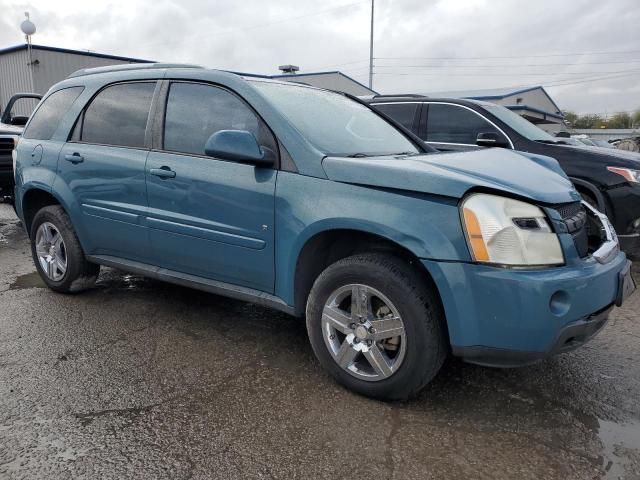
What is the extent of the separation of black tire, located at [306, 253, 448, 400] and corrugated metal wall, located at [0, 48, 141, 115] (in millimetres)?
20745

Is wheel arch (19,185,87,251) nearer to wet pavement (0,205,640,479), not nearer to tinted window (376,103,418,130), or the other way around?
wet pavement (0,205,640,479)

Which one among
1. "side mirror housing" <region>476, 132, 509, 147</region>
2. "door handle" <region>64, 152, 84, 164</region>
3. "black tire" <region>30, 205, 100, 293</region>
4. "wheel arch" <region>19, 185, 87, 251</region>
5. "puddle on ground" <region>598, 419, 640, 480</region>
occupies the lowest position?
"puddle on ground" <region>598, 419, 640, 480</region>

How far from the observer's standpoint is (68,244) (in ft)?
14.2

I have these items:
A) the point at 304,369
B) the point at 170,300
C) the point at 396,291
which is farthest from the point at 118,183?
the point at 396,291

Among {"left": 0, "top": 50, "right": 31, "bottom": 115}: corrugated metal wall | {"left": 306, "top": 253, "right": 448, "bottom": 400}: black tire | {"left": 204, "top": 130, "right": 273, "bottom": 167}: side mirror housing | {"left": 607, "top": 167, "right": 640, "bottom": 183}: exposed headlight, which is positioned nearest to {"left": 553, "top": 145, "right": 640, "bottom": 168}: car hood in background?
{"left": 607, "top": 167, "right": 640, "bottom": 183}: exposed headlight

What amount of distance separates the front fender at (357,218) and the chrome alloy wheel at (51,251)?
2.32 m

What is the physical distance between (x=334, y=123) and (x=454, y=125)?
11.7 feet

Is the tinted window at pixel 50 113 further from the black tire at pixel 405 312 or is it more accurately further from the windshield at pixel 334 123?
the black tire at pixel 405 312

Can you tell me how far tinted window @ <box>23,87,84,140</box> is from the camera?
4406 millimetres

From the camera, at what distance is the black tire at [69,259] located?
4.33m

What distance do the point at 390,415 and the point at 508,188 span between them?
49.6 inches

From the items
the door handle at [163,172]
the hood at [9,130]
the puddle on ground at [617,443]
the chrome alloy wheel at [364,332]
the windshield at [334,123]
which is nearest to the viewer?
the puddle on ground at [617,443]

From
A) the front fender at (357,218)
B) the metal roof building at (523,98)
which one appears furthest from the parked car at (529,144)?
the metal roof building at (523,98)

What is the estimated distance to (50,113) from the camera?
4.54 metres
